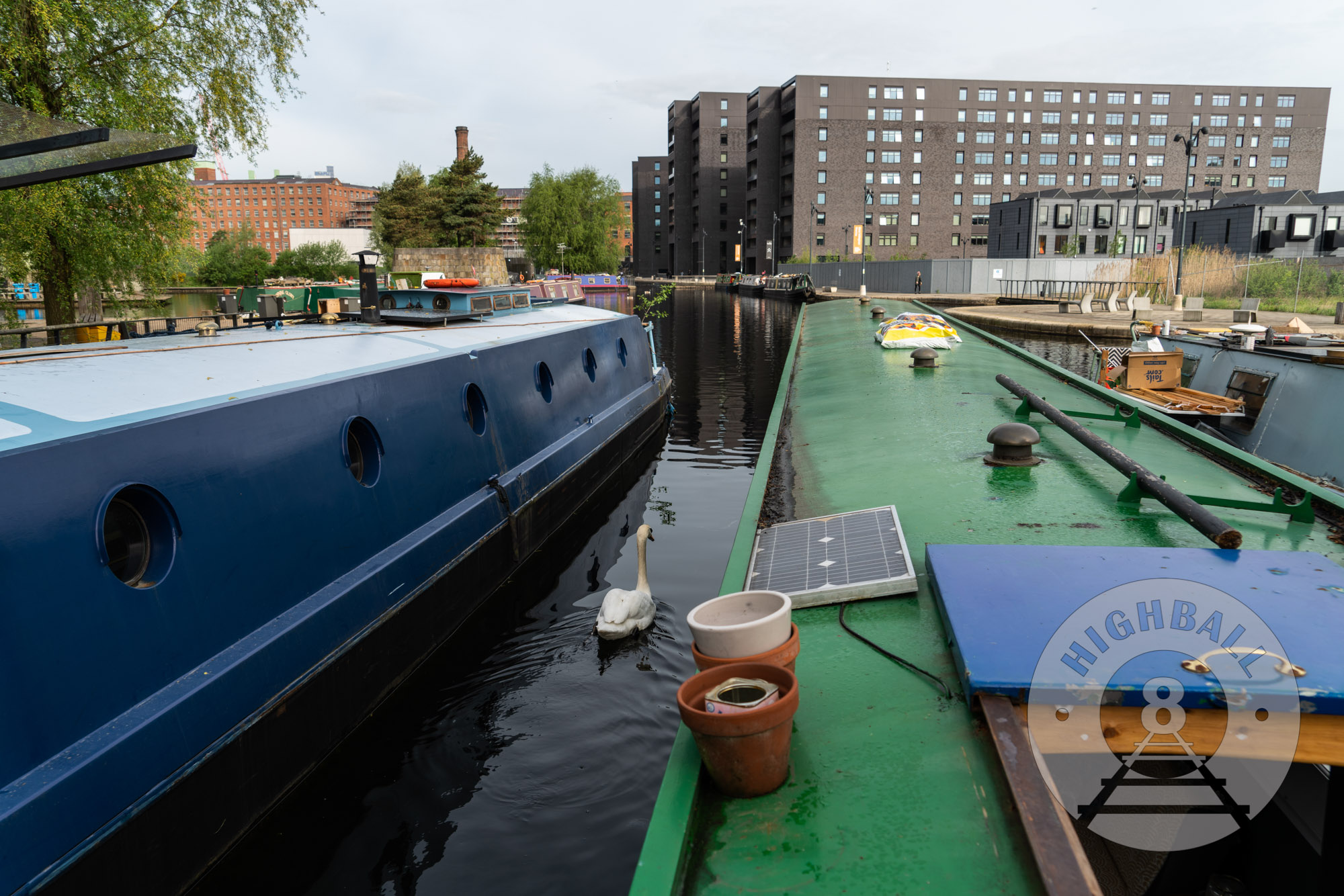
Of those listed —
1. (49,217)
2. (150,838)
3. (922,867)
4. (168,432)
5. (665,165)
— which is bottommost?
(150,838)

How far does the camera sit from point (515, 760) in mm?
5895

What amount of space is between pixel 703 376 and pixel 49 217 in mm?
16836

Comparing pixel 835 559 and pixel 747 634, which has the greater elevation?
pixel 747 634

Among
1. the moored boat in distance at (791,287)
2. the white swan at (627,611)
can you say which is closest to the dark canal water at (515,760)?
the white swan at (627,611)

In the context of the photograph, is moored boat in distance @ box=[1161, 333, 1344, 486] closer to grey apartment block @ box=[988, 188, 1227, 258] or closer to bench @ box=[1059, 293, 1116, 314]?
bench @ box=[1059, 293, 1116, 314]

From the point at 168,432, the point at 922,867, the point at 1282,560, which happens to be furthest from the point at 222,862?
the point at 1282,560

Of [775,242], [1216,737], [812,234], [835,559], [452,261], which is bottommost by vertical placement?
[835,559]

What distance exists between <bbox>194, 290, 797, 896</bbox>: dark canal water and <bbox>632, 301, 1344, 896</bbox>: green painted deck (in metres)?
1.59

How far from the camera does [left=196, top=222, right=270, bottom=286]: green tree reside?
104188mm

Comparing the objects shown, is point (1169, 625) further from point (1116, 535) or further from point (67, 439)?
point (67, 439)

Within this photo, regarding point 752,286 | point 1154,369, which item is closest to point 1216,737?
point 1154,369

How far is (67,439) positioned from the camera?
413cm

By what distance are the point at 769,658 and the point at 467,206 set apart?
7782 centimetres

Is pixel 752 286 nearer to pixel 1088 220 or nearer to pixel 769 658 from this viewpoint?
pixel 1088 220
